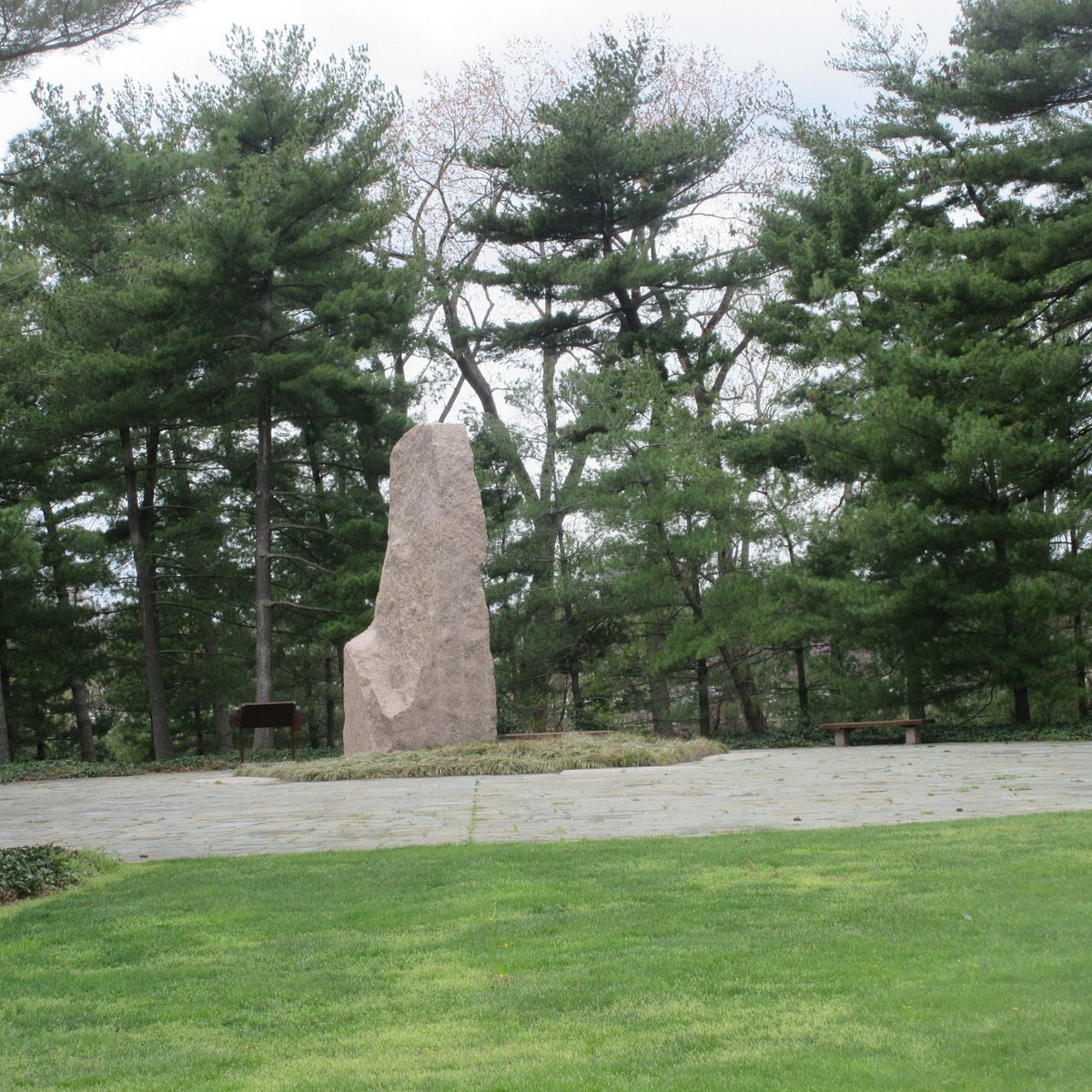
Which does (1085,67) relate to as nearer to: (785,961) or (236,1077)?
(785,961)

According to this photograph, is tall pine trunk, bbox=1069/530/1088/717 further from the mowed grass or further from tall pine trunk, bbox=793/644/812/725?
the mowed grass

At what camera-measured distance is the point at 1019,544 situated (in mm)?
15070

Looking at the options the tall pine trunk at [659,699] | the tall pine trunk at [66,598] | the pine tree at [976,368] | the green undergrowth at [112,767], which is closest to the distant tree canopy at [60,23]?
the pine tree at [976,368]

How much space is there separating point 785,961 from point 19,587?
19.4 metres

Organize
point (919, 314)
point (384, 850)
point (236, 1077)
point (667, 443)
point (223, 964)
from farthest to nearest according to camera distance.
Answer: point (667, 443)
point (919, 314)
point (384, 850)
point (223, 964)
point (236, 1077)

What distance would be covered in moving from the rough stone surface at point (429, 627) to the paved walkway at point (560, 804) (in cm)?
170

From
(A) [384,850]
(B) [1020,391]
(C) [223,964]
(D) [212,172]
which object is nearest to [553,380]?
(D) [212,172]

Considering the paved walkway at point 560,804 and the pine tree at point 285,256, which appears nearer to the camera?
the paved walkway at point 560,804

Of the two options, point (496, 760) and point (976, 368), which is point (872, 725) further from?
point (496, 760)

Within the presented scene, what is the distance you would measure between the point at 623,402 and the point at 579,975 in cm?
1549

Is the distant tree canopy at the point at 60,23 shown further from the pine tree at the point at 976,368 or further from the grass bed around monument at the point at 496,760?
the pine tree at the point at 976,368

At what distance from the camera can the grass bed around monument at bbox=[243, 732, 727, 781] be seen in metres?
12.0

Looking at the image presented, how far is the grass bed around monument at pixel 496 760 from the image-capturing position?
11992 millimetres

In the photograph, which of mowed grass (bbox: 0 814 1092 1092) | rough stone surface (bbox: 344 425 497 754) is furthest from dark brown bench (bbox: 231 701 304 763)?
mowed grass (bbox: 0 814 1092 1092)
